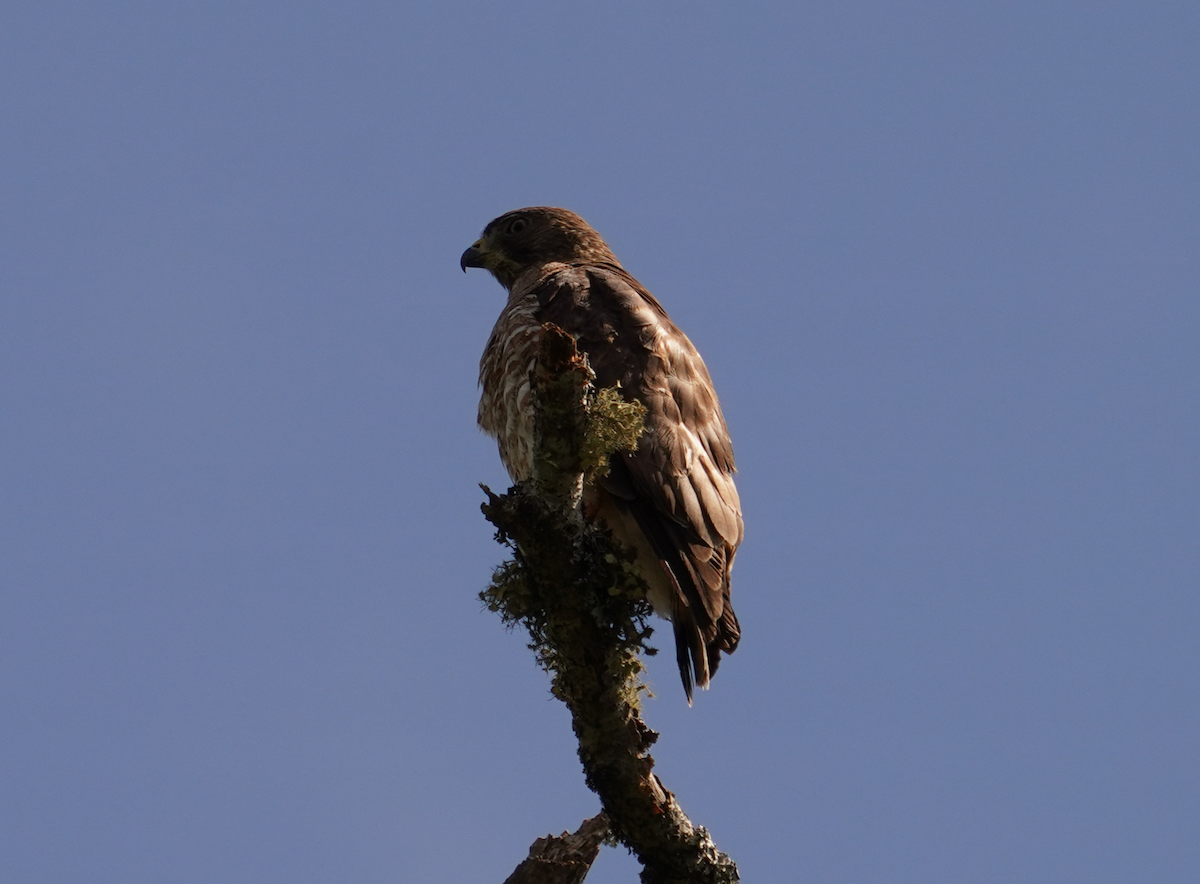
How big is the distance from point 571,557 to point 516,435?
1727mm

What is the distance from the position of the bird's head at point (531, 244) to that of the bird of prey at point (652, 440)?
81 centimetres

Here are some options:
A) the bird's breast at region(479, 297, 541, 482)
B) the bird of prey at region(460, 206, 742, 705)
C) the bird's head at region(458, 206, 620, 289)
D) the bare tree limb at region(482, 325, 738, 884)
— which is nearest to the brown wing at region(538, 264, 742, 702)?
the bird of prey at region(460, 206, 742, 705)

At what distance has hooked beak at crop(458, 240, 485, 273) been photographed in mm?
8586

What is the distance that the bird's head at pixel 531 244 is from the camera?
27.1 feet

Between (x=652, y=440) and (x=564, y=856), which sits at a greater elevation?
(x=652, y=440)

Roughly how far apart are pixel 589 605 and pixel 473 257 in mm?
4523

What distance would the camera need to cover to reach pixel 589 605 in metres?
4.48

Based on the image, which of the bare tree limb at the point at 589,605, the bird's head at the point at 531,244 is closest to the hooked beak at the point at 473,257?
the bird's head at the point at 531,244

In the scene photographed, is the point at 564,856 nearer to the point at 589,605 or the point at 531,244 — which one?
the point at 589,605

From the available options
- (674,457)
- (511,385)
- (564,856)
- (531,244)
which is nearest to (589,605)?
(564,856)

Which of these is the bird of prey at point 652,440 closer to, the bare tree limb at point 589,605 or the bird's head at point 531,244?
the bare tree limb at point 589,605

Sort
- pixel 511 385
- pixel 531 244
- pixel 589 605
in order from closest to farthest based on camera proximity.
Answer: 1. pixel 589 605
2. pixel 511 385
3. pixel 531 244

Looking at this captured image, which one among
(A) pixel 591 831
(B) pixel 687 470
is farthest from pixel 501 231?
(A) pixel 591 831

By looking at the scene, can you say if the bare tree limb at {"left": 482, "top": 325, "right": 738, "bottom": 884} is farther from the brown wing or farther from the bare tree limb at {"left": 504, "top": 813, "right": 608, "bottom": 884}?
the brown wing
